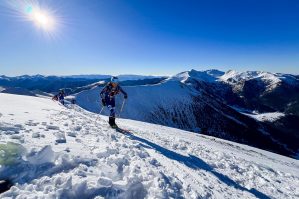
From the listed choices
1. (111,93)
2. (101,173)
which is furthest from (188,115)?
(101,173)

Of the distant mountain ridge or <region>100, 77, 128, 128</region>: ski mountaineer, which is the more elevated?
<region>100, 77, 128, 128</region>: ski mountaineer

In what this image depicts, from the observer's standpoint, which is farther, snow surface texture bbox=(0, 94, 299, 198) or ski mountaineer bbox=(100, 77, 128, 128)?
ski mountaineer bbox=(100, 77, 128, 128)

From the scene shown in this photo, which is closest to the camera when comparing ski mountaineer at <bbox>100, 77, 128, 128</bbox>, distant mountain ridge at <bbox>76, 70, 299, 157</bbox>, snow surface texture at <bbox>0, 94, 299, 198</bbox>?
snow surface texture at <bbox>0, 94, 299, 198</bbox>

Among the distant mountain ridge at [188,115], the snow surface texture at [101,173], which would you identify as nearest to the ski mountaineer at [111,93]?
the snow surface texture at [101,173]

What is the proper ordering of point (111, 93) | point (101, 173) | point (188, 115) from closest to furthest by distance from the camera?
point (101, 173) → point (111, 93) → point (188, 115)

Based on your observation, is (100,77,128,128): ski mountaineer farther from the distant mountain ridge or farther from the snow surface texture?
the distant mountain ridge

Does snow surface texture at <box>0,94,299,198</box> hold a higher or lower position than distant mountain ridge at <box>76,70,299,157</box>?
higher

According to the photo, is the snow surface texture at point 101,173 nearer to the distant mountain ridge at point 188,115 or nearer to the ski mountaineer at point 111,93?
the ski mountaineer at point 111,93

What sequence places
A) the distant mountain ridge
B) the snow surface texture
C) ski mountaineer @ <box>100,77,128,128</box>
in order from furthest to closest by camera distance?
the distant mountain ridge, ski mountaineer @ <box>100,77,128,128</box>, the snow surface texture

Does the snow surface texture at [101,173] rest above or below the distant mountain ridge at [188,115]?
above

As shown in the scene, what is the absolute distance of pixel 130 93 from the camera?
95.6 meters

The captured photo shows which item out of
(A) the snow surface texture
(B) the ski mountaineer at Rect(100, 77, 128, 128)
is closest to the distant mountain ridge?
(B) the ski mountaineer at Rect(100, 77, 128, 128)

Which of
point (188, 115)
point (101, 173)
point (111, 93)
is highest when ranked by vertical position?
point (111, 93)

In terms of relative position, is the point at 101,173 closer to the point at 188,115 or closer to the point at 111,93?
the point at 111,93
